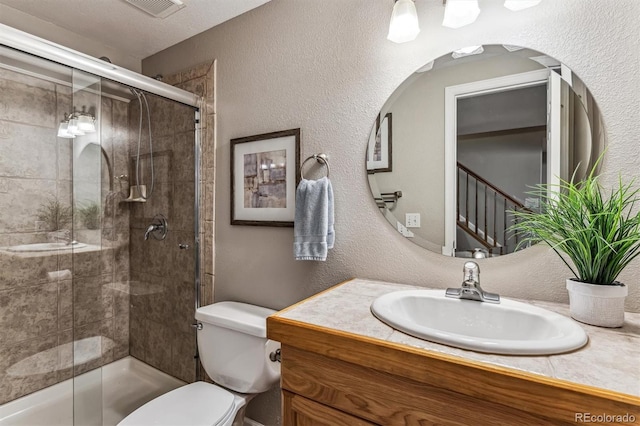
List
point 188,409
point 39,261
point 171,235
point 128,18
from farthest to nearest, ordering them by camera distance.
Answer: point 171,235
point 128,18
point 39,261
point 188,409

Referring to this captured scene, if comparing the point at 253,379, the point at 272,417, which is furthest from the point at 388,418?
the point at 272,417

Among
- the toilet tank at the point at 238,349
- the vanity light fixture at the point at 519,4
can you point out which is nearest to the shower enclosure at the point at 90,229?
the toilet tank at the point at 238,349

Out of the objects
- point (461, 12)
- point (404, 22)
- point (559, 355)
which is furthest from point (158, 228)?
point (559, 355)

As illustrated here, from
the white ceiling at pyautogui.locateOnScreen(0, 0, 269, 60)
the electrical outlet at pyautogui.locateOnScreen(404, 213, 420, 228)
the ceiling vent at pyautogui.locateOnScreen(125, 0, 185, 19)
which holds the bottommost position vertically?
the electrical outlet at pyautogui.locateOnScreen(404, 213, 420, 228)

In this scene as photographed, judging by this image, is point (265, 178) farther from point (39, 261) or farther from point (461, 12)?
point (39, 261)

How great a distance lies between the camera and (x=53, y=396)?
1642mm

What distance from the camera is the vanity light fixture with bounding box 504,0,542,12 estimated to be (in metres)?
1.02

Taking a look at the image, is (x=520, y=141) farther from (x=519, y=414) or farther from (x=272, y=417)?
(x=272, y=417)

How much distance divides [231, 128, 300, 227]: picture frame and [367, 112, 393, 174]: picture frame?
0.38m

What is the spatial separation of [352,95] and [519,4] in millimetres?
643

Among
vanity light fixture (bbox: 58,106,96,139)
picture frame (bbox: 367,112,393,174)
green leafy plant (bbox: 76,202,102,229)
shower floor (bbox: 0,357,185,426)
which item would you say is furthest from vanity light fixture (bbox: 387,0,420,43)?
shower floor (bbox: 0,357,185,426)

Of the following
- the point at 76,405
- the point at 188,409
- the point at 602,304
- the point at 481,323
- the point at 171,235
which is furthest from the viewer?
the point at 171,235

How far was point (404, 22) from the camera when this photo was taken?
116 cm

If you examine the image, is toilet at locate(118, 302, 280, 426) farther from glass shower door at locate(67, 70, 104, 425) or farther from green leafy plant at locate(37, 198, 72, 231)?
green leafy plant at locate(37, 198, 72, 231)
